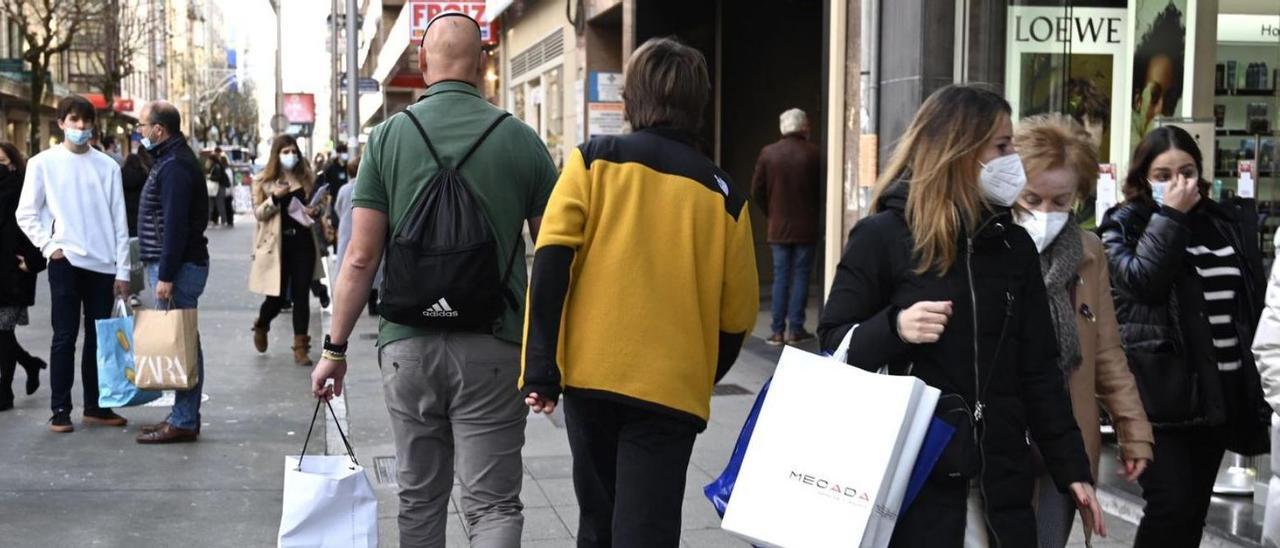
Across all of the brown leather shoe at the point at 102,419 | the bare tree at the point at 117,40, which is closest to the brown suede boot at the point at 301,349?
the brown leather shoe at the point at 102,419

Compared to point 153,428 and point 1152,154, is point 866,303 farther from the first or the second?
point 153,428

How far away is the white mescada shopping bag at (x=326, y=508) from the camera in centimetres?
426

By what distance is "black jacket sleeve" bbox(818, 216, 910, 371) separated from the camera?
3240 mm

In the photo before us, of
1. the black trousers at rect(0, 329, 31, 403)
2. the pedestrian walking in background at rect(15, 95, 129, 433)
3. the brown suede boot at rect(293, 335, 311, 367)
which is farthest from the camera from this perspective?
the brown suede boot at rect(293, 335, 311, 367)

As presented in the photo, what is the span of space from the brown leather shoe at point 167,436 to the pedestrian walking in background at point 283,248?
340 cm

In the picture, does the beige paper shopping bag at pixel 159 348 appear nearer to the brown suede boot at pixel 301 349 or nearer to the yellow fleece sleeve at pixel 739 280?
the brown suede boot at pixel 301 349

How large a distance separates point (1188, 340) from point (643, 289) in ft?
6.14

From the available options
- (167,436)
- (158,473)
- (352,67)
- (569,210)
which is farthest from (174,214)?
(352,67)

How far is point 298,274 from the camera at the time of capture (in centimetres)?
1194

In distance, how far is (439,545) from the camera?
14.7 feet

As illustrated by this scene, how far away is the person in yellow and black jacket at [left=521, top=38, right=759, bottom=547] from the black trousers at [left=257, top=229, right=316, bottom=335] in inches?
321

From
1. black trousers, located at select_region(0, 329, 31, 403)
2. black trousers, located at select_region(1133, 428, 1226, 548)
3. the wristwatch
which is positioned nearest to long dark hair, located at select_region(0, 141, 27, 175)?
black trousers, located at select_region(0, 329, 31, 403)

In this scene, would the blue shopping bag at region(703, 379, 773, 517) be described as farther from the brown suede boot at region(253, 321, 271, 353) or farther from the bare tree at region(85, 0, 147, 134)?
the bare tree at region(85, 0, 147, 134)

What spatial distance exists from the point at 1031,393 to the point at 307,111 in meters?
53.9
